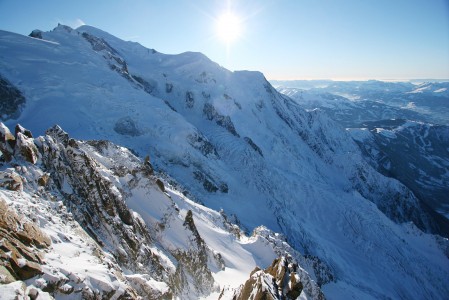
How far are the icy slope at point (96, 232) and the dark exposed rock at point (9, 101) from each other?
35.1 metres

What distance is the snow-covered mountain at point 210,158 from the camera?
163 ft

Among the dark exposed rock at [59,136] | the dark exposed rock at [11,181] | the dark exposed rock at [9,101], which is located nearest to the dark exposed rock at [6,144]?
the dark exposed rock at [11,181]

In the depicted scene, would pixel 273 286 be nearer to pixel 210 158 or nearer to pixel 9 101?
pixel 9 101

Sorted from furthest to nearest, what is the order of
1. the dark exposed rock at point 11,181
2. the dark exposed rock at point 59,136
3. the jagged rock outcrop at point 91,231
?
the dark exposed rock at point 59,136 → the dark exposed rock at point 11,181 → the jagged rock outcrop at point 91,231

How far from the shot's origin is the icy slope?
48.6 ft

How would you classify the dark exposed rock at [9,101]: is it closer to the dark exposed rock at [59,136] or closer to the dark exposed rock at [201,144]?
the dark exposed rock at [201,144]

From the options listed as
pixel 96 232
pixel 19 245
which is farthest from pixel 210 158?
pixel 19 245

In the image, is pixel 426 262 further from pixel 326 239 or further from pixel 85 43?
pixel 85 43

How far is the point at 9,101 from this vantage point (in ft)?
228

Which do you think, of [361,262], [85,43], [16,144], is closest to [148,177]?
[16,144]

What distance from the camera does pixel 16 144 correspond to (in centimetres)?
2145

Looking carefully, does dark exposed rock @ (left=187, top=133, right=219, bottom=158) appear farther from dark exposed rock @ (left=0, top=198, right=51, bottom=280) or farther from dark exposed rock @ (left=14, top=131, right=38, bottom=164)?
dark exposed rock @ (left=0, top=198, right=51, bottom=280)

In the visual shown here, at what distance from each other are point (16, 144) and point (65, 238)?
8.20 m

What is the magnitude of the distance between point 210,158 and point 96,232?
7817 cm
